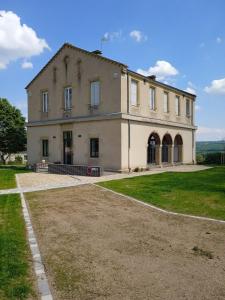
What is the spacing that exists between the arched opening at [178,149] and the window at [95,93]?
10.6m

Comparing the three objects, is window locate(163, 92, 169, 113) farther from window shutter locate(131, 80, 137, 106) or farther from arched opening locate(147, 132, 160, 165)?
window shutter locate(131, 80, 137, 106)

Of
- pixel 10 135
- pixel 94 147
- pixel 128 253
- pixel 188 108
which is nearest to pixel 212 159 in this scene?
pixel 188 108

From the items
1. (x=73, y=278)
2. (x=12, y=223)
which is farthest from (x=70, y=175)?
(x=73, y=278)

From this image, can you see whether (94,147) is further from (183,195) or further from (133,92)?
(183,195)

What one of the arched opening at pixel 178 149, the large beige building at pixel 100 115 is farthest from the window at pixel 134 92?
the arched opening at pixel 178 149

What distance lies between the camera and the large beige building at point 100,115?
2334 centimetres

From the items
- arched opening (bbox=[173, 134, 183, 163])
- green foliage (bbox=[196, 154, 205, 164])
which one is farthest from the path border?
green foliage (bbox=[196, 154, 205, 164])

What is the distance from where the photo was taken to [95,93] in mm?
24828

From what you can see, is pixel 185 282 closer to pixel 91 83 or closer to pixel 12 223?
pixel 12 223

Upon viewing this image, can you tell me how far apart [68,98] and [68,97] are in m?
0.08

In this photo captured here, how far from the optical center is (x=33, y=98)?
98.5ft

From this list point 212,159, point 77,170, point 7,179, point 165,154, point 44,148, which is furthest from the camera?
point 212,159

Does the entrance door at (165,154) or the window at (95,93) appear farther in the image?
the entrance door at (165,154)

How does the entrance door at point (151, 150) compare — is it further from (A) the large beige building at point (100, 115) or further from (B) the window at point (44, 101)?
(B) the window at point (44, 101)
